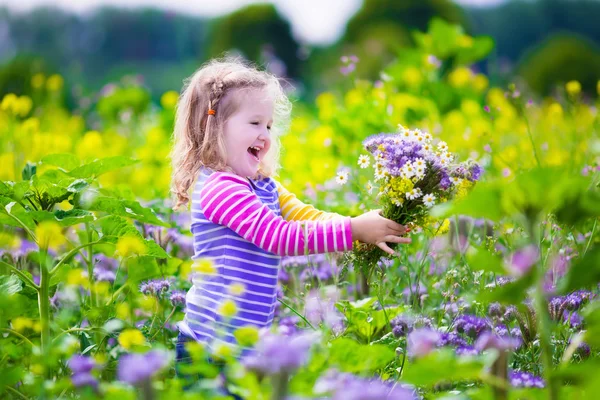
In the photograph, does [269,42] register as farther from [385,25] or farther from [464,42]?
[464,42]

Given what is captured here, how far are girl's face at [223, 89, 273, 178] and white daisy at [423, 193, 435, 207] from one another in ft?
Answer: 1.92

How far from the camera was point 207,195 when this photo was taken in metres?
2.14

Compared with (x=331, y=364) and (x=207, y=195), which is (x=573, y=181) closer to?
(x=331, y=364)

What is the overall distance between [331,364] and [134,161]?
927 mm

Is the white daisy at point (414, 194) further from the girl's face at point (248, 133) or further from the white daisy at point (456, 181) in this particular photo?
the girl's face at point (248, 133)

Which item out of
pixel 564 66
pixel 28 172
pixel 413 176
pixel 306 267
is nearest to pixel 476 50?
pixel 306 267

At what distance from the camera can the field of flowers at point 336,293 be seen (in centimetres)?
129

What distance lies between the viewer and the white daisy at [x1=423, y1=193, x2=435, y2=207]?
193cm

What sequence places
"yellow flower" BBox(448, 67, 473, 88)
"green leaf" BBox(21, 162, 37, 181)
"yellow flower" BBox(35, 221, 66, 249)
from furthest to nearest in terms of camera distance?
"yellow flower" BBox(448, 67, 473, 88)
"green leaf" BBox(21, 162, 37, 181)
"yellow flower" BBox(35, 221, 66, 249)

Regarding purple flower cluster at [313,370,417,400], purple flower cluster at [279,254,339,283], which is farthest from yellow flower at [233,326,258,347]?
purple flower cluster at [279,254,339,283]

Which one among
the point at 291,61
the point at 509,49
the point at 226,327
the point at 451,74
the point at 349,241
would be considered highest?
the point at 509,49

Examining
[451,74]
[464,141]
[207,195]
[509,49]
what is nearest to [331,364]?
[207,195]

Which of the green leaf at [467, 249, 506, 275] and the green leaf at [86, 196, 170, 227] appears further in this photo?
the green leaf at [86, 196, 170, 227]

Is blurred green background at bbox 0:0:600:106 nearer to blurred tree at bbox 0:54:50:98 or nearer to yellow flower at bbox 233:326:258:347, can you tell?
blurred tree at bbox 0:54:50:98
